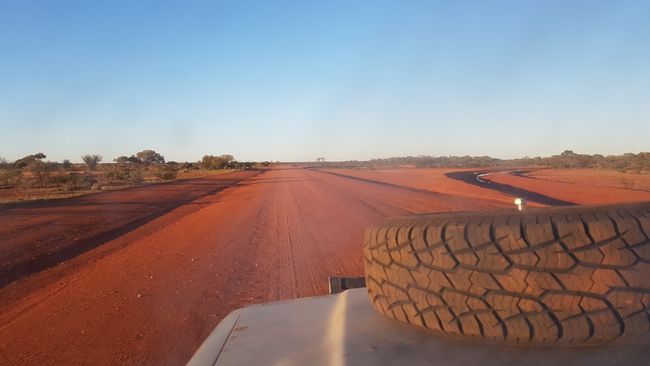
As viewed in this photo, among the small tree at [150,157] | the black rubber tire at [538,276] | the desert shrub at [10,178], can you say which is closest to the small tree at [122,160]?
the small tree at [150,157]

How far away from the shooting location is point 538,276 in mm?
1766

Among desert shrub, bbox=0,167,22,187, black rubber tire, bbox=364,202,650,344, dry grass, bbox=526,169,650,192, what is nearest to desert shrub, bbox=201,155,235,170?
desert shrub, bbox=0,167,22,187

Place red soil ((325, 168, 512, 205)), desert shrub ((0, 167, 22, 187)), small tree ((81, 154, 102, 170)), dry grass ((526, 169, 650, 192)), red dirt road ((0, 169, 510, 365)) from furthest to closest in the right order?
small tree ((81, 154, 102, 170)) → desert shrub ((0, 167, 22, 187)) → dry grass ((526, 169, 650, 192)) → red soil ((325, 168, 512, 205)) → red dirt road ((0, 169, 510, 365))

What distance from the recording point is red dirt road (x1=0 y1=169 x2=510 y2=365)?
4.67 metres

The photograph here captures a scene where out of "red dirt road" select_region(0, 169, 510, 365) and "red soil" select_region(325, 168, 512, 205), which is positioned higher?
"red dirt road" select_region(0, 169, 510, 365)

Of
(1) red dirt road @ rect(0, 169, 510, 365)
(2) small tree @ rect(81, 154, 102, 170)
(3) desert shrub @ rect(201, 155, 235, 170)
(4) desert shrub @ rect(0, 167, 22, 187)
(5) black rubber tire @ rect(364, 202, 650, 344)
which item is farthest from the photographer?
(3) desert shrub @ rect(201, 155, 235, 170)

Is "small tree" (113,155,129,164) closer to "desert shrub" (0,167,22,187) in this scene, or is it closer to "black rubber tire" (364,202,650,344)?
"desert shrub" (0,167,22,187)

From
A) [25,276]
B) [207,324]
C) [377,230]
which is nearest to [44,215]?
[25,276]

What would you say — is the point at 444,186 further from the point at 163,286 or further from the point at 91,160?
the point at 91,160

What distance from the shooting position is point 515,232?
182 centimetres

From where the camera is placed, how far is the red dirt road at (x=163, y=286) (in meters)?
4.67

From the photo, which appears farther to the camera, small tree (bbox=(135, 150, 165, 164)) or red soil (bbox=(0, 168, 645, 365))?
small tree (bbox=(135, 150, 165, 164))

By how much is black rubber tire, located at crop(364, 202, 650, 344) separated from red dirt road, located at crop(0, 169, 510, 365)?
3.02m

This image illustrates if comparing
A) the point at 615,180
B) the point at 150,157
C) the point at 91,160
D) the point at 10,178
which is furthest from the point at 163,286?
the point at 150,157
